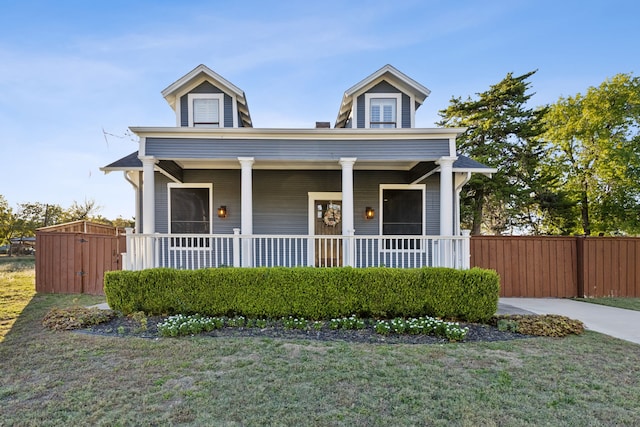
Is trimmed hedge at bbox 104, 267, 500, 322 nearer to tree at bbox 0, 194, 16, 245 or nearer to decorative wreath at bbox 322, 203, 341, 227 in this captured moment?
decorative wreath at bbox 322, 203, 341, 227

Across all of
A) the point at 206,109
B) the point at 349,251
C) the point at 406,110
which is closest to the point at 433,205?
the point at 406,110

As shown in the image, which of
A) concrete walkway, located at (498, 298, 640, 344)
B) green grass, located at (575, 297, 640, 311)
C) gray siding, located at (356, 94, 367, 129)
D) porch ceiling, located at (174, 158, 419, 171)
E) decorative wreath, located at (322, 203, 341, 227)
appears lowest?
green grass, located at (575, 297, 640, 311)

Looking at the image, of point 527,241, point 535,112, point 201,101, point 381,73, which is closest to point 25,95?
point 201,101

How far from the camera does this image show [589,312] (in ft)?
21.1

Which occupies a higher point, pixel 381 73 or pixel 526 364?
pixel 381 73

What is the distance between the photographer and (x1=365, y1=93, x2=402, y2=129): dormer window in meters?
8.20

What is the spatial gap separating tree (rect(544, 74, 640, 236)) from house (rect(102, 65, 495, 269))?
9248 mm

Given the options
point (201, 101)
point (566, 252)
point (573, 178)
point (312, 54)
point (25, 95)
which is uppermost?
point (312, 54)

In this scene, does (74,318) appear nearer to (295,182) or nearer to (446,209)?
(295,182)

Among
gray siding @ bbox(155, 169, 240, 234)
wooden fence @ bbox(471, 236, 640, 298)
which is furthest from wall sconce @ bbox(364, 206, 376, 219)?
gray siding @ bbox(155, 169, 240, 234)

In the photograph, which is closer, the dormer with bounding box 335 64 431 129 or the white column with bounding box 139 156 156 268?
the white column with bounding box 139 156 156 268

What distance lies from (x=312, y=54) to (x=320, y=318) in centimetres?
917

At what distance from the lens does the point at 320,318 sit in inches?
218

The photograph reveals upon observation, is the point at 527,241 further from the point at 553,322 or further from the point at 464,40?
the point at 464,40
